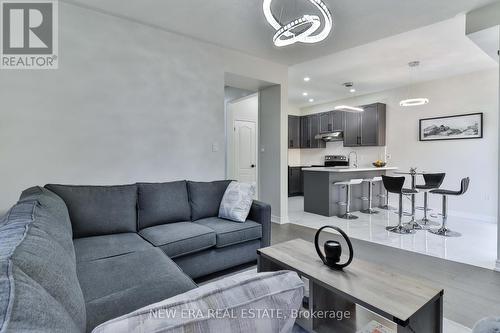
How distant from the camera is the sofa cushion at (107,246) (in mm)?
1820

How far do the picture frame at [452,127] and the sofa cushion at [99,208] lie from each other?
598 centimetres

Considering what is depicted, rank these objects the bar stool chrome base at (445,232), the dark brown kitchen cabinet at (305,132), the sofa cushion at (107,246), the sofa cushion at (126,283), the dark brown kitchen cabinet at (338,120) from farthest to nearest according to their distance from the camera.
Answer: the dark brown kitchen cabinet at (305,132) → the dark brown kitchen cabinet at (338,120) → the bar stool chrome base at (445,232) → the sofa cushion at (107,246) → the sofa cushion at (126,283)

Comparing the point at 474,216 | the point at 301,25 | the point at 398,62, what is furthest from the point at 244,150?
the point at 474,216

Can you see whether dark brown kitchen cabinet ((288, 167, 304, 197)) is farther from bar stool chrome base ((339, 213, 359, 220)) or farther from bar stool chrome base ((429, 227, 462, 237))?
bar stool chrome base ((429, 227, 462, 237))

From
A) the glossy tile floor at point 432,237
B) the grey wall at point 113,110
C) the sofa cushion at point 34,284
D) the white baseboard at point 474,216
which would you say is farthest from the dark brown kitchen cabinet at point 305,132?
the sofa cushion at point 34,284

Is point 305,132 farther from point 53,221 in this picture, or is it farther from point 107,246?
point 53,221

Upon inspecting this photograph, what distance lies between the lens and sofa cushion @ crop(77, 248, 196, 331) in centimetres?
119

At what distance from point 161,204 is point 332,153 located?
20.4 feet

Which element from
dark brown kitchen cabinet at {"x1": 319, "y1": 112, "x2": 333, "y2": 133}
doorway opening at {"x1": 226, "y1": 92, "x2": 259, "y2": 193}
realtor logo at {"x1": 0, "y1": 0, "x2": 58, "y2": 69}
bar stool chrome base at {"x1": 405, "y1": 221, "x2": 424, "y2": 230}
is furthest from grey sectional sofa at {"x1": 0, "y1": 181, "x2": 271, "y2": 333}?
dark brown kitchen cabinet at {"x1": 319, "y1": 112, "x2": 333, "y2": 133}

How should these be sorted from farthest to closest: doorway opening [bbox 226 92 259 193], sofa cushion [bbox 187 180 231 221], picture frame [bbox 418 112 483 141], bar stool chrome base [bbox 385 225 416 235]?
doorway opening [bbox 226 92 259 193] → picture frame [bbox 418 112 483 141] → bar stool chrome base [bbox 385 225 416 235] → sofa cushion [bbox 187 180 231 221]

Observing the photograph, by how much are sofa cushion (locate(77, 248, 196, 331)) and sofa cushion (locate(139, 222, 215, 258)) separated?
324mm

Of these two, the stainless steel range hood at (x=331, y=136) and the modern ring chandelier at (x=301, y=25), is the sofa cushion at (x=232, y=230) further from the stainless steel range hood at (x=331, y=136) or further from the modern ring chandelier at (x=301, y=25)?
the stainless steel range hood at (x=331, y=136)

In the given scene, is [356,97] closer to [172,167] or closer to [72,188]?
[172,167]

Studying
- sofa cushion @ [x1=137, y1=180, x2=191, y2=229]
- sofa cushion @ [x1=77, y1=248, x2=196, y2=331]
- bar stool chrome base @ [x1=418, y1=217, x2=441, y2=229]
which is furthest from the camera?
bar stool chrome base @ [x1=418, y1=217, x2=441, y2=229]
